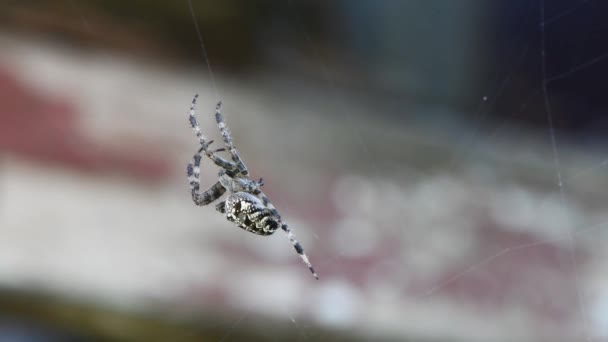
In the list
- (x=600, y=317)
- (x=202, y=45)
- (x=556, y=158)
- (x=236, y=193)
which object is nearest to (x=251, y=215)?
(x=236, y=193)

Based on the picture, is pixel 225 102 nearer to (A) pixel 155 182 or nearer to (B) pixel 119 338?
(A) pixel 155 182

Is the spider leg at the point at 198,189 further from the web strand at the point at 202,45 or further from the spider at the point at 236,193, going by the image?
the web strand at the point at 202,45

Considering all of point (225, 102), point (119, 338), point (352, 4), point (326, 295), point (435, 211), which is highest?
point (352, 4)

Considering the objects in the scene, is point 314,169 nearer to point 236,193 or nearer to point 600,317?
point 236,193

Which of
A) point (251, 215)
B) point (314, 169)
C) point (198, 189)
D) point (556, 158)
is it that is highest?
point (556, 158)

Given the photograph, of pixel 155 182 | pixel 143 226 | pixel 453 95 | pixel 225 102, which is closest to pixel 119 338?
pixel 143 226

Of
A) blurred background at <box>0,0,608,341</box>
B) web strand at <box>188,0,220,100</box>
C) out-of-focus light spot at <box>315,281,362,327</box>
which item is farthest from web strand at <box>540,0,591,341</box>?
web strand at <box>188,0,220,100</box>
